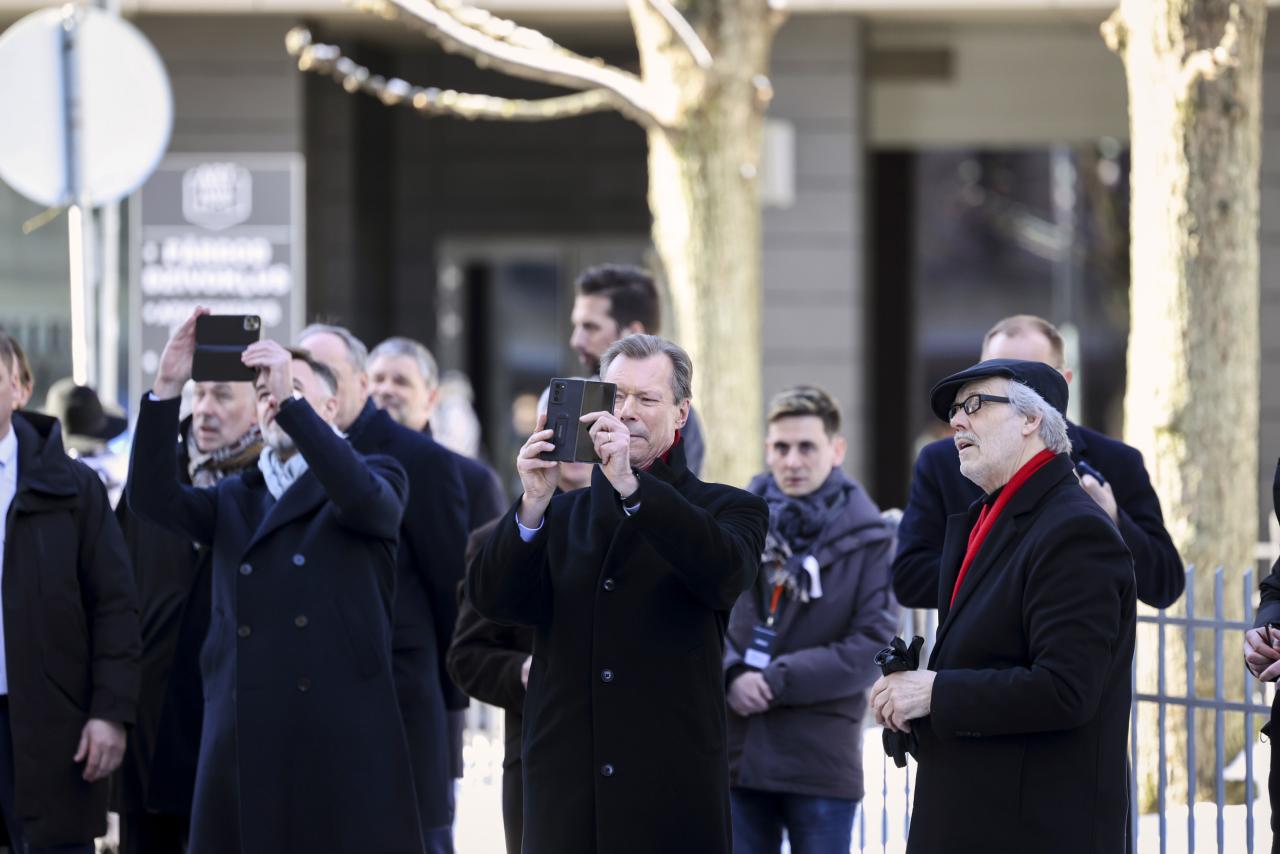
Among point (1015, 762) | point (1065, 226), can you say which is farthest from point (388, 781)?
point (1065, 226)

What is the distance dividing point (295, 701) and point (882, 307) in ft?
42.8

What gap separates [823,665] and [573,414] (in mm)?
1819

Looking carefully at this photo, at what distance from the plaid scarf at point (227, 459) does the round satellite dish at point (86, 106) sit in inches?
74.2

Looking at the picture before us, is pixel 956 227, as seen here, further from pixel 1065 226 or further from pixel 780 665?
pixel 780 665

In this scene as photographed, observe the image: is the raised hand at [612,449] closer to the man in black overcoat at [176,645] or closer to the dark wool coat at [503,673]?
the dark wool coat at [503,673]

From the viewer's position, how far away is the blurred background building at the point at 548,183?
13.9m

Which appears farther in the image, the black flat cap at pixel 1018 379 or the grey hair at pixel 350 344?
the grey hair at pixel 350 344

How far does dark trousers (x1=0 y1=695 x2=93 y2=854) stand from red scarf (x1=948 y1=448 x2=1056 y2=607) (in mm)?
2675

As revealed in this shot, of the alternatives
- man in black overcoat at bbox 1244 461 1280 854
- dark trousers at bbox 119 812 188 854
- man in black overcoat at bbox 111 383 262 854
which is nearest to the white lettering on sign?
man in black overcoat at bbox 111 383 262 854

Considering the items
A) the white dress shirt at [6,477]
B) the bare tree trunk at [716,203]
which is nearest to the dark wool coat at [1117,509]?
the white dress shirt at [6,477]

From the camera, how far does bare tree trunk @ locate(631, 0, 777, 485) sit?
9578mm

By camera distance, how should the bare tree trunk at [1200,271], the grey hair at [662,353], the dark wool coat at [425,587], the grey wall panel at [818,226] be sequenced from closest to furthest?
the grey hair at [662,353], the dark wool coat at [425,587], the bare tree trunk at [1200,271], the grey wall panel at [818,226]

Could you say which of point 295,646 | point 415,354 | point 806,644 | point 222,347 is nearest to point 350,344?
point 222,347

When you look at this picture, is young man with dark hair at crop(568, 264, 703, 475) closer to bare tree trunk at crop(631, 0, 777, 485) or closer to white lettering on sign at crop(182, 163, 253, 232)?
bare tree trunk at crop(631, 0, 777, 485)
